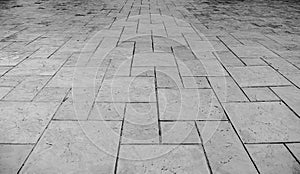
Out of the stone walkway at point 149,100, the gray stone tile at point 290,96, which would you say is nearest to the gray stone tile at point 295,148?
the stone walkway at point 149,100

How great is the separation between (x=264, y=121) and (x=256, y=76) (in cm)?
86

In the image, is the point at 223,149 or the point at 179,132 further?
the point at 179,132

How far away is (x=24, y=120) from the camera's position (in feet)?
6.01

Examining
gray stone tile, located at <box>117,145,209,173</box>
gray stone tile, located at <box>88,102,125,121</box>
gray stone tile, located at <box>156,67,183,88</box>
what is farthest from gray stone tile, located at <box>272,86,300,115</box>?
gray stone tile, located at <box>88,102,125,121</box>

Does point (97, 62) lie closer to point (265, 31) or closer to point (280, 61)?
point (280, 61)

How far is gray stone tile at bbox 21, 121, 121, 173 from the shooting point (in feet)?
4.62

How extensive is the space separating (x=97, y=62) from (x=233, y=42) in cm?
205

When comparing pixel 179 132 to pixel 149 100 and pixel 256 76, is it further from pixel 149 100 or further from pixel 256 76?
pixel 256 76

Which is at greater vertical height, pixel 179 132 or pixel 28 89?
pixel 28 89

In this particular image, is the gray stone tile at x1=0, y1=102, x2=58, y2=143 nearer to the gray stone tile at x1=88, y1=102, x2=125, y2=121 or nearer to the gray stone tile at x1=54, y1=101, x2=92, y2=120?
the gray stone tile at x1=54, y1=101, x2=92, y2=120

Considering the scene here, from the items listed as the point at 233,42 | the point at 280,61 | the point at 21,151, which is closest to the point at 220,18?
the point at 233,42

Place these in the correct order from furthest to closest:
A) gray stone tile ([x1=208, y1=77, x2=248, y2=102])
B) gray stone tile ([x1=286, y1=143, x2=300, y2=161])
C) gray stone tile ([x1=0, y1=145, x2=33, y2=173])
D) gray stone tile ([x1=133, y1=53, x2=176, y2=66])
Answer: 1. gray stone tile ([x1=133, y1=53, x2=176, y2=66])
2. gray stone tile ([x1=208, y1=77, x2=248, y2=102])
3. gray stone tile ([x1=286, y1=143, x2=300, y2=161])
4. gray stone tile ([x1=0, y1=145, x2=33, y2=173])

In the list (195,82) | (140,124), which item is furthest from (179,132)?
(195,82)

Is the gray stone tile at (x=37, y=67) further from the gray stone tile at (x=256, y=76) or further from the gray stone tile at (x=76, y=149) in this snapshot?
the gray stone tile at (x=256, y=76)
